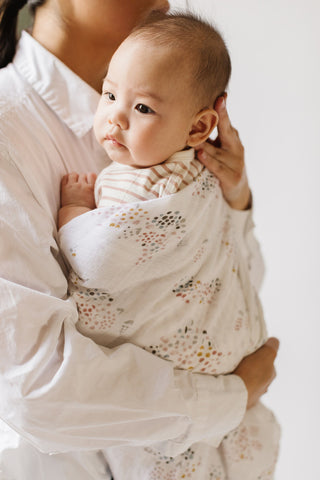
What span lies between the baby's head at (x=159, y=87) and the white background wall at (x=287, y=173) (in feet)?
3.05

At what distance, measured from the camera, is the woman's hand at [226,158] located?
3.70 ft

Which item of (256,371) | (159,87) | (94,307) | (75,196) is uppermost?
(159,87)

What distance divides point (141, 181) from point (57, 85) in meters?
0.27

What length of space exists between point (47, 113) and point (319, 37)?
43.6 inches

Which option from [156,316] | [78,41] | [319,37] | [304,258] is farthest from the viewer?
[304,258]

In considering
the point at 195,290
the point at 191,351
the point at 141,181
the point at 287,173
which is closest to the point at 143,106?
the point at 141,181

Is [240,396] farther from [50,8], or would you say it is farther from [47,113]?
[50,8]

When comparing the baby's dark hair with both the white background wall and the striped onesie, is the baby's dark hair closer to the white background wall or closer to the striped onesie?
the striped onesie

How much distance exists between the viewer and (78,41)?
1.12m

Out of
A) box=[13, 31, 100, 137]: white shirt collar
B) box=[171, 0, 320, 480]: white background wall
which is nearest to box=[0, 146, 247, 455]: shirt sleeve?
box=[13, 31, 100, 137]: white shirt collar

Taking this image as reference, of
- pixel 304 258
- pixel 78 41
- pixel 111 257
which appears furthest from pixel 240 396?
pixel 304 258

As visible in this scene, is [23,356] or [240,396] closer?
[23,356]

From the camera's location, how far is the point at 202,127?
105cm

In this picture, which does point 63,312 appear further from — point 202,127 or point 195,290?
point 202,127
